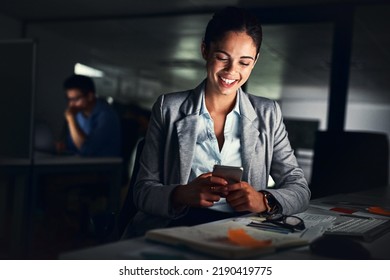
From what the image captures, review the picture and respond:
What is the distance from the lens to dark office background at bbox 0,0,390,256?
3.88 meters

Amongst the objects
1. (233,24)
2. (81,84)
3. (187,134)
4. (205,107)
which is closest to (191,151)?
(187,134)

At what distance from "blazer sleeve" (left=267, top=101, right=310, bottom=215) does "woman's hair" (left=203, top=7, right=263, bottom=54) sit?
0.25 metres

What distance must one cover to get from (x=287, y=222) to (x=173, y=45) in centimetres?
538

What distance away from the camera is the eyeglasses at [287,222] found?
106 centimetres

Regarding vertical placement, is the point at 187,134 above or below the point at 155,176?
above

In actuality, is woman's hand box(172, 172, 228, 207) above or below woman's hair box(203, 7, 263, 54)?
below

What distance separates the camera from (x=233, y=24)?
1375mm

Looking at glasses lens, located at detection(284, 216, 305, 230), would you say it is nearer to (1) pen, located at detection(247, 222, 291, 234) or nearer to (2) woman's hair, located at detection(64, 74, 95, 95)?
(1) pen, located at detection(247, 222, 291, 234)

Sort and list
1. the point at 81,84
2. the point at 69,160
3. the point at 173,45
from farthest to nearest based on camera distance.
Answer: the point at 173,45
the point at 81,84
the point at 69,160

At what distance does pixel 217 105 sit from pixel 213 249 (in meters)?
0.77

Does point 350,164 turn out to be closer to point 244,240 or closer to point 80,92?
point 244,240

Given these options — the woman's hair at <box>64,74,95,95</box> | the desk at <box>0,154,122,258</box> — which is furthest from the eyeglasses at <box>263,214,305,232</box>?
the woman's hair at <box>64,74,95,95</box>

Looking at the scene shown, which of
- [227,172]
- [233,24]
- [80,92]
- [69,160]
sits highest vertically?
[233,24]

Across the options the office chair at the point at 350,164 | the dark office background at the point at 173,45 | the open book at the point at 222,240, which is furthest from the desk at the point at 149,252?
the dark office background at the point at 173,45
